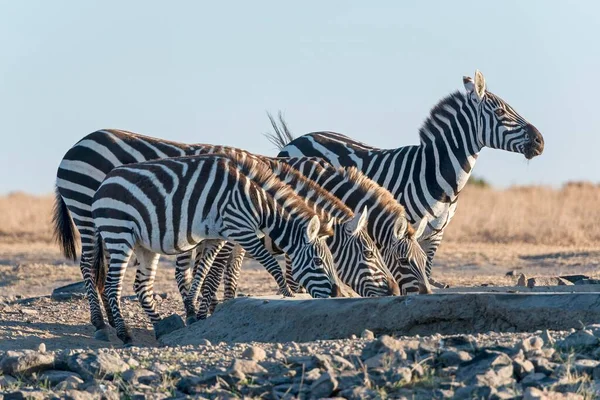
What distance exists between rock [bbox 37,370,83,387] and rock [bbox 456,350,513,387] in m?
2.04

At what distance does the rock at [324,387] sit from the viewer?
575 centimetres

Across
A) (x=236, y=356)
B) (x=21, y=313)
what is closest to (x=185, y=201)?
(x=21, y=313)

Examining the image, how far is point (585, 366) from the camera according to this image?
6.04 metres

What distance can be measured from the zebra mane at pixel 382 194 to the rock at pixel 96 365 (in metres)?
4.39

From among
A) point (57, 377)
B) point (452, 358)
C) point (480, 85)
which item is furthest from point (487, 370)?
point (480, 85)

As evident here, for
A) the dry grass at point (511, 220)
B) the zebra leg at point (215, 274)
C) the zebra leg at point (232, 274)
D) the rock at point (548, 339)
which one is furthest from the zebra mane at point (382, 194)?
the dry grass at point (511, 220)

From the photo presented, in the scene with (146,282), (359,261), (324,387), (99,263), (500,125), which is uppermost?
(500,125)

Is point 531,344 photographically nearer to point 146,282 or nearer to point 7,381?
point 7,381

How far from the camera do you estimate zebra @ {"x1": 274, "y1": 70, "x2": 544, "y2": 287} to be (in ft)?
38.6

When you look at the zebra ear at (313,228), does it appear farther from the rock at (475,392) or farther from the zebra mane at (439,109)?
the rock at (475,392)

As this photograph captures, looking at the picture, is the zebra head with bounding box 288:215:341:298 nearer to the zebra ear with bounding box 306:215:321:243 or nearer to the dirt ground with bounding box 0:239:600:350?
the zebra ear with bounding box 306:215:321:243

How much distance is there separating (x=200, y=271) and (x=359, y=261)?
165 cm

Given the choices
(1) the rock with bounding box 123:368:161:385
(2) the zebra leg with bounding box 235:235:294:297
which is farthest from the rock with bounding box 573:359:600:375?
(2) the zebra leg with bounding box 235:235:294:297

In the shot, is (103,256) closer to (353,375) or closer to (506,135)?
(506,135)
